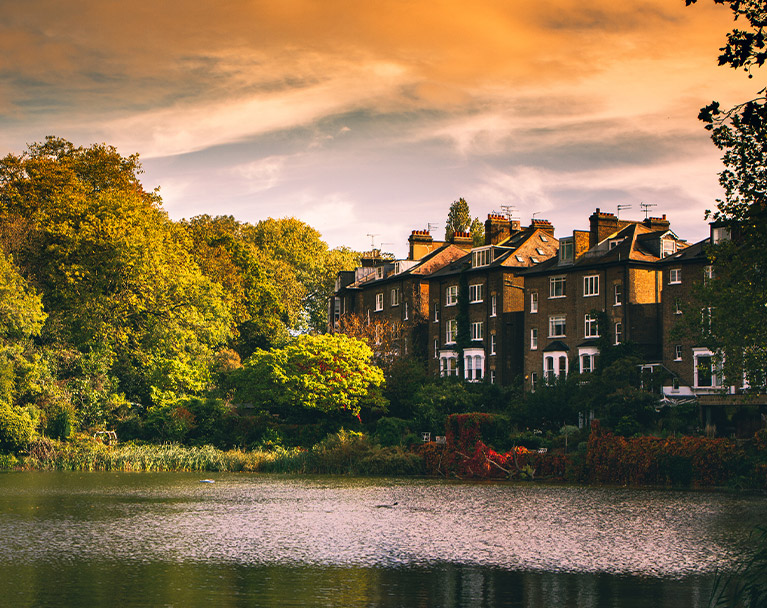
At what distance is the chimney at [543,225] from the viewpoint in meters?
80.6

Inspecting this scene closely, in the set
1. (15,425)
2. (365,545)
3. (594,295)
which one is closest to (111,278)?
(15,425)

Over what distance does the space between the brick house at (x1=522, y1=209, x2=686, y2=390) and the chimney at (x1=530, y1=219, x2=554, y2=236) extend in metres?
6.43

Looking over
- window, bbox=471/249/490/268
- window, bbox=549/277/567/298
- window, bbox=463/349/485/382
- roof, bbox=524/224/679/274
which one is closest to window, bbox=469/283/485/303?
window, bbox=471/249/490/268

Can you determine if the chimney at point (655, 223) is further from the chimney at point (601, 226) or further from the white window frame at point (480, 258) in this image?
the white window frame at point (480, 258)

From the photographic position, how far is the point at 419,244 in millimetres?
92500

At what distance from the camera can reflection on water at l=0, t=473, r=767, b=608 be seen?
20.5 meters

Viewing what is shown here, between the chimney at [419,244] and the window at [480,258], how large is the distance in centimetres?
1324

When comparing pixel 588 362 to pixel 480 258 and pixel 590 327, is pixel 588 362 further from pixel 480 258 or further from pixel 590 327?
pixel 480 258

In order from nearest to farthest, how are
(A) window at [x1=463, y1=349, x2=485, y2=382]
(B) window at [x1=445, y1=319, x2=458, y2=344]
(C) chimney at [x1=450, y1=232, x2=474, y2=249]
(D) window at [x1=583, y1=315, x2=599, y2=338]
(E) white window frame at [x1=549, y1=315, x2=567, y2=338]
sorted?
(D) window at [x1=583, y1=315, x2=599, y2=338], (E) white window frame at [x1=549, y1=315, x2=567, y2=338], (A) window at [x1=463, y1=349, x2=485, y2=382], (B) window at [x1=445, y1=319, x2=458, y2=344], (C) chimney at [x1=450, y1=232, x2=474, y2=249]

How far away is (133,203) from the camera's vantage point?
6862 centimetres

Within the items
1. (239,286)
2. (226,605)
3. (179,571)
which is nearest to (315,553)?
(179,571)

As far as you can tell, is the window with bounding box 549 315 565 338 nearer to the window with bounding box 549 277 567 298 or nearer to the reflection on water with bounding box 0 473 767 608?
the window with bounding box 549 277 567 298

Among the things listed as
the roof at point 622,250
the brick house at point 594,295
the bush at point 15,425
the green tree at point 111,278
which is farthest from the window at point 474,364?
the bush at point 15,425

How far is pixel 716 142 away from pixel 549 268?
49584 millimetres
